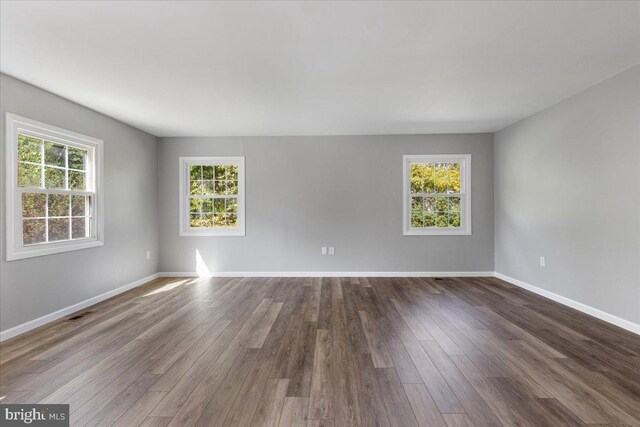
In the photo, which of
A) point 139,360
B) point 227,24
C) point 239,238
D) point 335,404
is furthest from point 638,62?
point 239,238

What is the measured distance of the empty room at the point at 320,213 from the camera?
6.31 ft

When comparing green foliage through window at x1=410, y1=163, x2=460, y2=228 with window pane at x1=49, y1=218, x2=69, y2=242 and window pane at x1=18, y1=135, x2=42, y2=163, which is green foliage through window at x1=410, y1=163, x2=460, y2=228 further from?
window pane at x1=18, y1=135, x2=42, y2=163

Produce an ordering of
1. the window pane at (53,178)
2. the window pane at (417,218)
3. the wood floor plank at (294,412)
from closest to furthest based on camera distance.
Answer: the wood floor plank at (294,412) → the window pane at (53,178) → the window pane at (417,218)

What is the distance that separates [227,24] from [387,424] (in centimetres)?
276

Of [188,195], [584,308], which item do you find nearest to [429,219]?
[584,308]

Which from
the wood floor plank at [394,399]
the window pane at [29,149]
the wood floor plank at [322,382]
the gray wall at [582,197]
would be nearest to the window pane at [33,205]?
the window pane at [29,149]

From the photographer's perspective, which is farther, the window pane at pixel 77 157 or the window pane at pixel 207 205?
the window pane at pixel 207 205

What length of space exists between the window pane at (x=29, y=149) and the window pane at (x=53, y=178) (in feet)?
0.49

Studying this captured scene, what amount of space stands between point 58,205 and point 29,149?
26.6 inches

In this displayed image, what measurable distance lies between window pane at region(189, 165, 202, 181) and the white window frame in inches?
2.8

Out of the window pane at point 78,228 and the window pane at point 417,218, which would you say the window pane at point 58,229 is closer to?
the window pane at point 78,228

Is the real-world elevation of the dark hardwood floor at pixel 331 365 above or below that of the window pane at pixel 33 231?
below

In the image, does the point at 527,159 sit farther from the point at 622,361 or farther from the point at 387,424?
the point at 387,424

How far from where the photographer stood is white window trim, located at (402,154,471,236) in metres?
5.20
